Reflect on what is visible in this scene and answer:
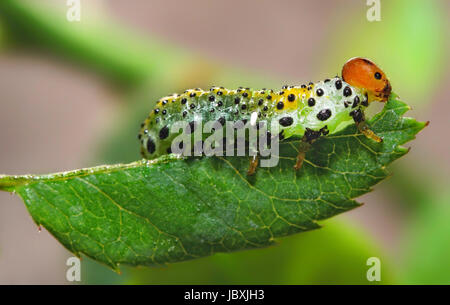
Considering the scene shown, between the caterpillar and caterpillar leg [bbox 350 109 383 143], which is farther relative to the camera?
the caterpillar

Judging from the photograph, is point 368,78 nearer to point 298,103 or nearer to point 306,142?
point 298,103

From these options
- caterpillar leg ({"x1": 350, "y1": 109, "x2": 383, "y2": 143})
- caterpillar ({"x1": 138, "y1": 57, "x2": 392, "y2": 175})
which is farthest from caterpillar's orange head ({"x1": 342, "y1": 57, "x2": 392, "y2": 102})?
caterpillar leg ({"x1": 350, "y1": 109, "x2": 383, "y2": 143})

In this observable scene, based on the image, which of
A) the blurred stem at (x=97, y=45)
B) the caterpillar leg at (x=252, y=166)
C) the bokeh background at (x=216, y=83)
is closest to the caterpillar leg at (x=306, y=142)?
the caterpillar leg at (x=252, y=166)

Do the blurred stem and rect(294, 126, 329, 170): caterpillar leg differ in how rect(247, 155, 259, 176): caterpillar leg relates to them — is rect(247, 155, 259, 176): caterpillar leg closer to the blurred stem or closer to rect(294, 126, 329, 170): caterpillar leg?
rect(294, 126, 329, 170): caterpillar leg

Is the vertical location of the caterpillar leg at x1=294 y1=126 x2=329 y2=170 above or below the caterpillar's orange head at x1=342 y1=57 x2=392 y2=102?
below

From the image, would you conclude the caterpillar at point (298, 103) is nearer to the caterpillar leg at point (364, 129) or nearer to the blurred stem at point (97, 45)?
the caterpillar leg at point (364, 129)
